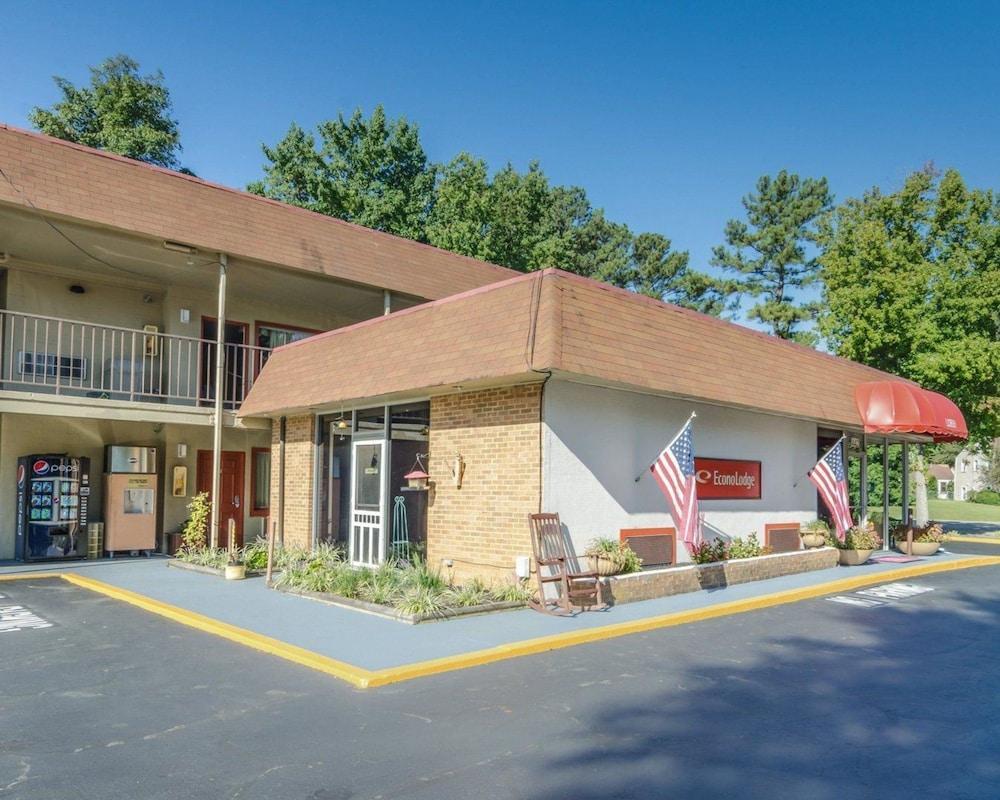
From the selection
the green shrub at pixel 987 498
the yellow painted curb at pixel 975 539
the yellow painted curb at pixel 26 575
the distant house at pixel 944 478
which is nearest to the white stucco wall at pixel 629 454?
the yellow painted curb at pixel 26 575

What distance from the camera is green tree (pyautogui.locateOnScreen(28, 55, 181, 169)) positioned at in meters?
31.0

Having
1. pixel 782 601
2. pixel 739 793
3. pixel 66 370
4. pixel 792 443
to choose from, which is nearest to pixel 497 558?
pixel 782 601

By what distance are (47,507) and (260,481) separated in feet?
14.9

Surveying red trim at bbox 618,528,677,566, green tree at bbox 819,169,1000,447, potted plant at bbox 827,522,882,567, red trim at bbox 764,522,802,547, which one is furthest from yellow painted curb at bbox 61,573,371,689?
green tree at bbox 819,169,1000,447

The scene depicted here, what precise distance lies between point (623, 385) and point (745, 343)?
3.85m

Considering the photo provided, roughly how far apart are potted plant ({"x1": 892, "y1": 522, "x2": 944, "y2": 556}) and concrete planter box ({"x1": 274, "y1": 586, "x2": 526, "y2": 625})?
1180cm

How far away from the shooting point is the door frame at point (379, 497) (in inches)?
505

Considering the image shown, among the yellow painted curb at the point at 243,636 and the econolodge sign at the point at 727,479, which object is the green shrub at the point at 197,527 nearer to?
the yellow painted curb at the point at 243,636

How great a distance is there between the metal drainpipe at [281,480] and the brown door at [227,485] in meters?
2.16

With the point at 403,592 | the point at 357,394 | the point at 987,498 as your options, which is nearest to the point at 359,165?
the point at 357,394

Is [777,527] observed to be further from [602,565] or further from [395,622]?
Result: [395,622]

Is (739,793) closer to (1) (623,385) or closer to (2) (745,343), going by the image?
(1) (623,385)

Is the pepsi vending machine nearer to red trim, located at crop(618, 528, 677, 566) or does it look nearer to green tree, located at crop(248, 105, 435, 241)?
red trim, located at crop(618, 528, 677, 566)

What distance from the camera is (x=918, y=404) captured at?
16.5 m
